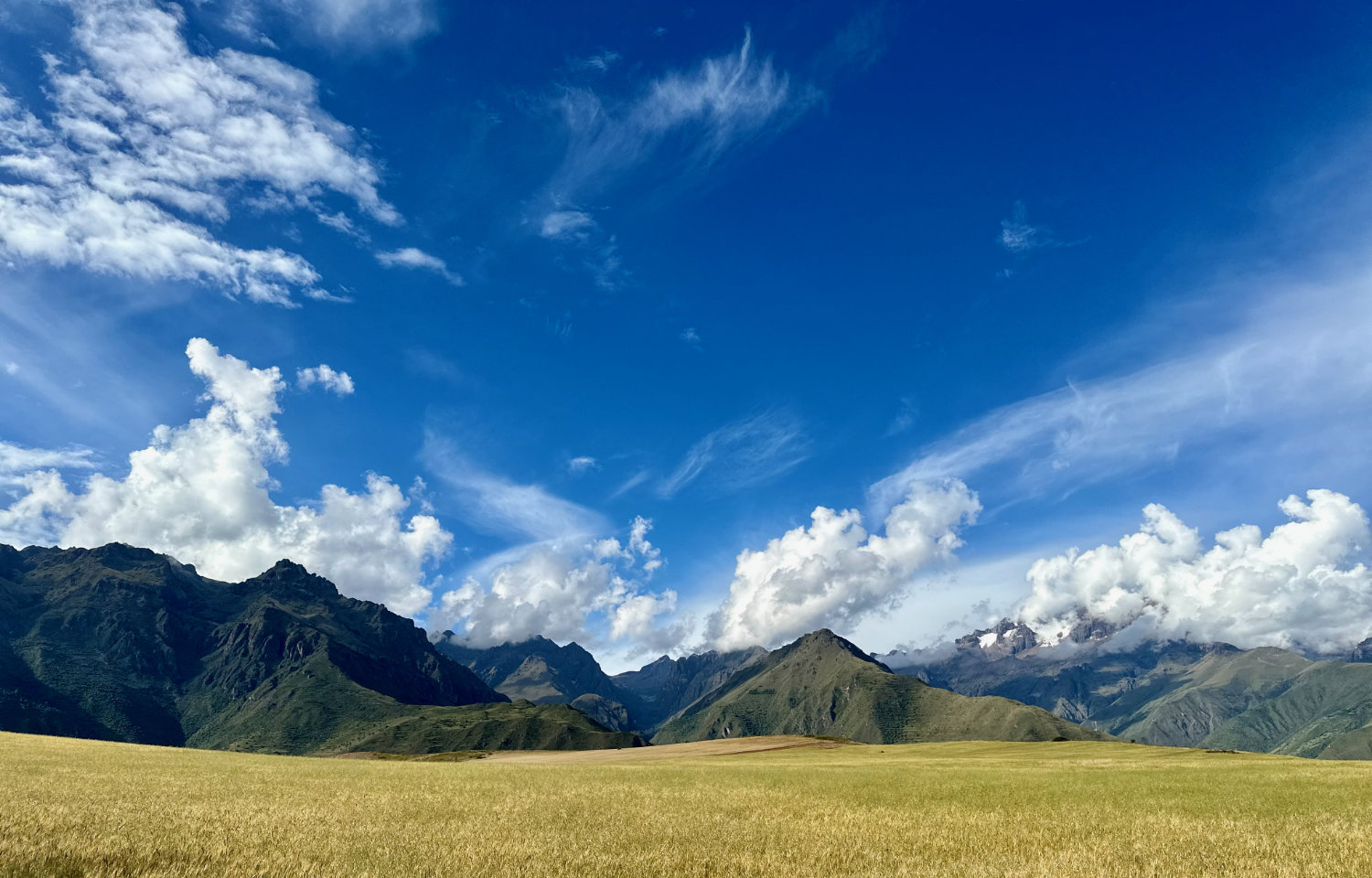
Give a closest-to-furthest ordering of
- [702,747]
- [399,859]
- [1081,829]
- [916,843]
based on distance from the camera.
→ [399,859], [916,843], [1081,829], [702,747]

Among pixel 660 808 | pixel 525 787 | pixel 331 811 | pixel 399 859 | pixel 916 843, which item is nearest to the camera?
pixel 399 859

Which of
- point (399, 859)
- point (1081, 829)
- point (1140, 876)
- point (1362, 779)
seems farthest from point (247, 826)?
point (1362, 779)

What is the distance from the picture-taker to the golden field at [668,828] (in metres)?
17.9

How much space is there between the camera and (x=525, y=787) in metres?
44.6

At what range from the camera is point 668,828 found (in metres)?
25.1

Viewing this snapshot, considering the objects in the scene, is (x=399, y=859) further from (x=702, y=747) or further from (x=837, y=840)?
(x=702, y=747)

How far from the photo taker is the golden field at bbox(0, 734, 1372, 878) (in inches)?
706

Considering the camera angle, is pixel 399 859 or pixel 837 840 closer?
pixel 399 859

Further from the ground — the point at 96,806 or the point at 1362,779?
the point at 96,806

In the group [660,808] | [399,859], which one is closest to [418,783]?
[660,808]

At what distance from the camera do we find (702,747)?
6609 inches

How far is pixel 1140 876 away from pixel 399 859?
1813 centimetres

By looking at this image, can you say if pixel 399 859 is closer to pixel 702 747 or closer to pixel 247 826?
pixel 247 826

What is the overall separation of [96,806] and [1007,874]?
29829 millimetres
